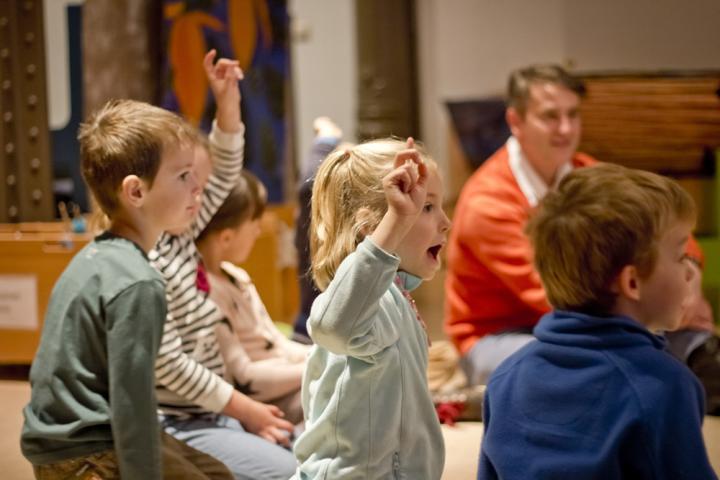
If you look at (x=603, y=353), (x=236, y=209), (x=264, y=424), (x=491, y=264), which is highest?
(x=236, y=209)

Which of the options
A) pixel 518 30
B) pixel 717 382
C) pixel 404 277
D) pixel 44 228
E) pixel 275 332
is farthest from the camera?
pixel 518 30

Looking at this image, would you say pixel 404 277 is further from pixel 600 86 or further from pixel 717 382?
pixel 600 86

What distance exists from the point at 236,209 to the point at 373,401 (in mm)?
1016

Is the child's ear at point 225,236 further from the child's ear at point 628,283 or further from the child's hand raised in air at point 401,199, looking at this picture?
the child's ear at point 628,283

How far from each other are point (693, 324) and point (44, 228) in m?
2.37

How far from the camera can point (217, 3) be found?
4.86 metres

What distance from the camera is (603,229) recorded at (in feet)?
4.82

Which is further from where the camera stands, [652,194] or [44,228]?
[44,228]

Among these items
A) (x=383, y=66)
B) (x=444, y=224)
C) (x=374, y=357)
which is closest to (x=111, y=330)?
(x=374, y=357)

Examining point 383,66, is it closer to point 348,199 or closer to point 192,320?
point 192,320

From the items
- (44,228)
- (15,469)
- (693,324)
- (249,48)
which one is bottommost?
(15,469)

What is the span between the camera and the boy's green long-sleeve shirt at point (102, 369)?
5.76 feet

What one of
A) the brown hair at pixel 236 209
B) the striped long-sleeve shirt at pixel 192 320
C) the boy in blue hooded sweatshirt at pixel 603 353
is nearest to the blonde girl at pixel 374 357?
the boy in blue hooded sweatshirt at pixel 603 353

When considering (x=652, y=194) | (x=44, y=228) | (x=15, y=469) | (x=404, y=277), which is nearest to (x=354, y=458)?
(x=404, y=277)
